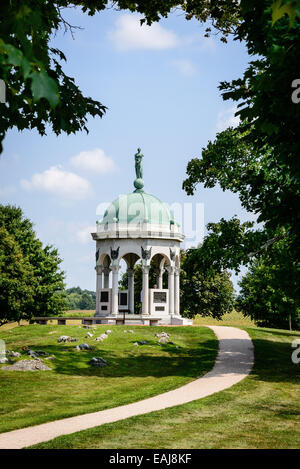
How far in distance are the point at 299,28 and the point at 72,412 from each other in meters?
9.28

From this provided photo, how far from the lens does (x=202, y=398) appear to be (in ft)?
44.0

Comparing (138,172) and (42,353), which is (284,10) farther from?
(138,172)

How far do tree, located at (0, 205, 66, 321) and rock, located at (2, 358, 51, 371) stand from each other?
22425 mm

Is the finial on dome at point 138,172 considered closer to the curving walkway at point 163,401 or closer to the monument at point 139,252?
the monument at point 139,252

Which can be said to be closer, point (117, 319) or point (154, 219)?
point (117, 319)

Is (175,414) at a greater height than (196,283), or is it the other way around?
(196,283)

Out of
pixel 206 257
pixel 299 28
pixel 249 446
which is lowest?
pixel 249 446

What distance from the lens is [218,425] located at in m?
10.5

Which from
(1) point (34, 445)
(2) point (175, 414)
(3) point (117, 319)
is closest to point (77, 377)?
(2) point (175, 414)

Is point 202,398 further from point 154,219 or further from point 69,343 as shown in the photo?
point 154,219

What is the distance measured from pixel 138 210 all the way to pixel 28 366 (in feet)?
66.2

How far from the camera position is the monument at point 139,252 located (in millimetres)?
34562
